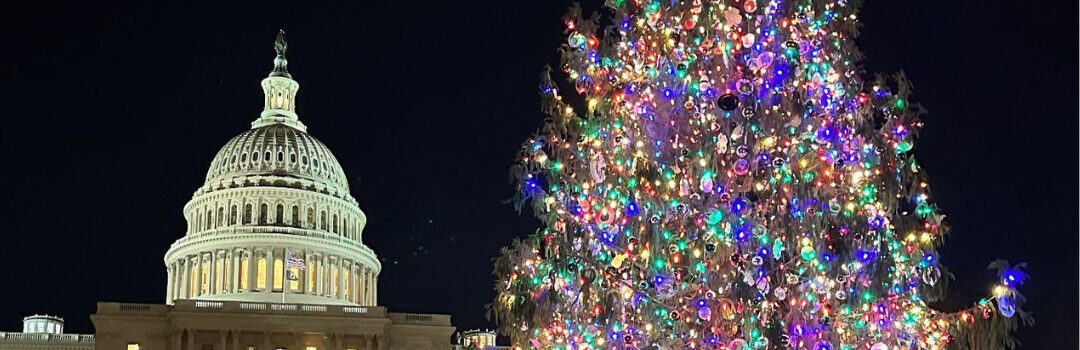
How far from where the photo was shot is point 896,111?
21.1 m

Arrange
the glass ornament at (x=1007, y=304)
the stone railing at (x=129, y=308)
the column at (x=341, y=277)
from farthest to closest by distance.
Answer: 1. the column at (x=341, y=277)
2. the stone railing at (x=129, y=308)
3. the glass ornament at (x=1007, y=304)

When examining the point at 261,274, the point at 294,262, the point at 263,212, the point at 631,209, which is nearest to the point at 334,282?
the point at 294,262

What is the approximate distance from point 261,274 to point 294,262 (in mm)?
2874

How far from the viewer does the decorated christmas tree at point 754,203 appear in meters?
20.1

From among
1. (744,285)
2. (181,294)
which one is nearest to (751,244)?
(744,285)

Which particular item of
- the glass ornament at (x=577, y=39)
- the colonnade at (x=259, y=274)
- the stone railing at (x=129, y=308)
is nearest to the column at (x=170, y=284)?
the colonnade at (x=259, y=274)

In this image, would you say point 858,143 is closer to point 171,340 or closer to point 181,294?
point 171,340

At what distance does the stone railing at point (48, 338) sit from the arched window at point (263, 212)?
16.4m

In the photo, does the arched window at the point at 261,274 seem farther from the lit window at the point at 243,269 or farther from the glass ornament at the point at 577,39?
the glass ornament at the point at 577,39

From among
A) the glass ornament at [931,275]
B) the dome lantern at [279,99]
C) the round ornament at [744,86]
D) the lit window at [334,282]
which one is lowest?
the glass ornament at [931,275]

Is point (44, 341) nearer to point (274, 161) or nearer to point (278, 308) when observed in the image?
point (278, 308)

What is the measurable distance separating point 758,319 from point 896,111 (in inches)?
153

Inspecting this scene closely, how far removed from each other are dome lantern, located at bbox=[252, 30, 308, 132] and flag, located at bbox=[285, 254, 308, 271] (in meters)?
15.1

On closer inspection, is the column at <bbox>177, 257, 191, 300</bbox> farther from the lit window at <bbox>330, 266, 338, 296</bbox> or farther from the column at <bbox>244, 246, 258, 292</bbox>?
the lit window at <bbox>330, 266, 338, 296</bbox>
